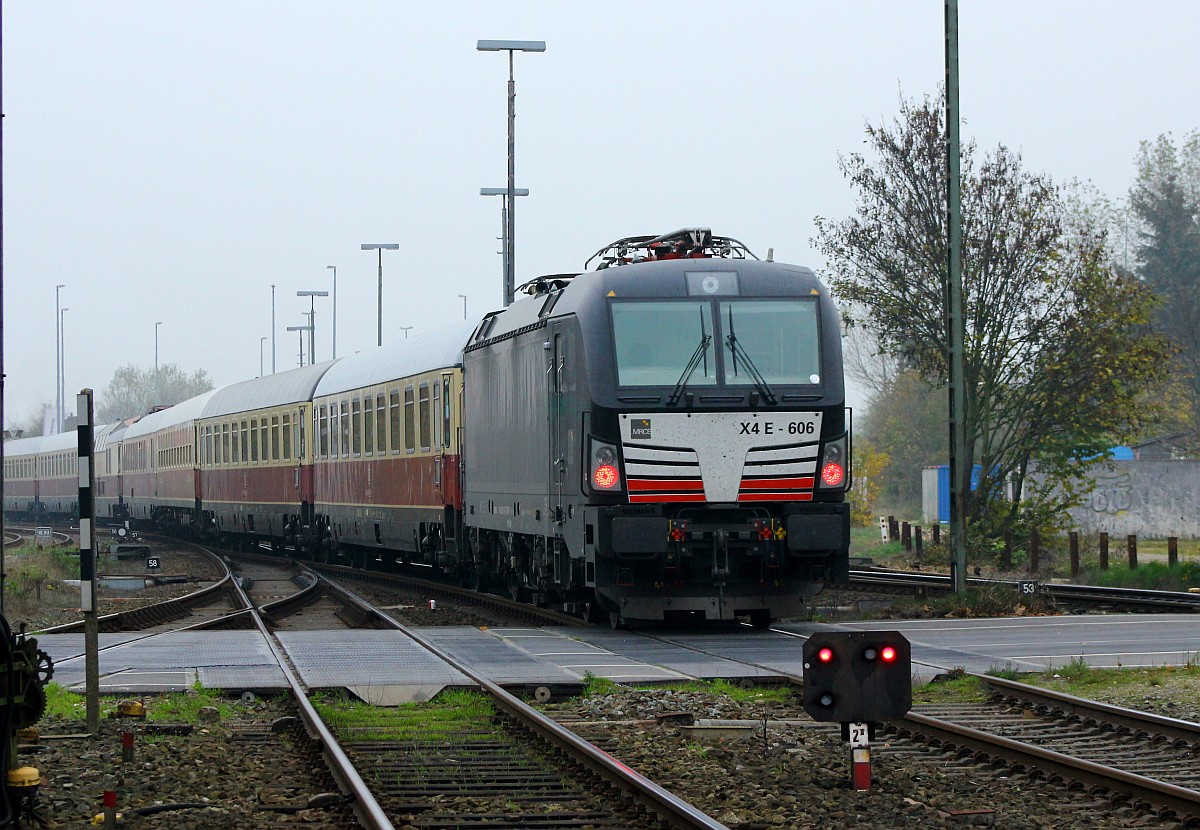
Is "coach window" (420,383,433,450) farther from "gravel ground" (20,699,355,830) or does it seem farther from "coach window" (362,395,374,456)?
"gravel ground" (20,699,355,830)

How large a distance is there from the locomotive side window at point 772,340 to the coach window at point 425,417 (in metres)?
9.20

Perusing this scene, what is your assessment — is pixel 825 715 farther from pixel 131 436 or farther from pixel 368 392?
pixel 131 436

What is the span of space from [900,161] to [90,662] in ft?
81.6

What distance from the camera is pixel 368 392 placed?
29156 millimetres

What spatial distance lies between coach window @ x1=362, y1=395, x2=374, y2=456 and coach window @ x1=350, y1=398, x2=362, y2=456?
280 mm

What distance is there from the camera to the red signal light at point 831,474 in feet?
52.9

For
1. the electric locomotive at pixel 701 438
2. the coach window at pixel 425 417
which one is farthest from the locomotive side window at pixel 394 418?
the electric locomotive at pixel 701 438

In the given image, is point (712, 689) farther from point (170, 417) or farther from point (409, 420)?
point (170, 417)

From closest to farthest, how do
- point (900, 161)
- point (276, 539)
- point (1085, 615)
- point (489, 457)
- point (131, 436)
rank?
point (1085, 615) → point (489, 457) → point (900, 161) → point (276, 539) → point (131, 436)

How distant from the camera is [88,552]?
10.3 m

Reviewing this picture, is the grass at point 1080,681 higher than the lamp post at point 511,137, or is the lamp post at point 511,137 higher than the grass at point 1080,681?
the lamp post at point 511,137

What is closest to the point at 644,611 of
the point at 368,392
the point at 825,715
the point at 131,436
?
the point at 825,715

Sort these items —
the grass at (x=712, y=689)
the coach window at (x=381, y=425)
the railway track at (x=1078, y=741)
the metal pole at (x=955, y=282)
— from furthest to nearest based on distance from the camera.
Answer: the coach window at (x=381, y=425)
the metal pole at (x=955, y=282)
the grass at (x=712, y=689)
the railway track at (x=1078, y=741)

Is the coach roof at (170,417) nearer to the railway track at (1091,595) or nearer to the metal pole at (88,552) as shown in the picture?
the railway track at (1091,595)
